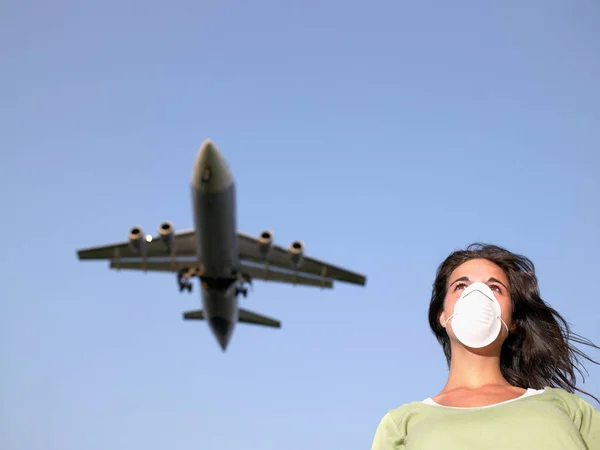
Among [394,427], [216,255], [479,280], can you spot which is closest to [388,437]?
[394,427]

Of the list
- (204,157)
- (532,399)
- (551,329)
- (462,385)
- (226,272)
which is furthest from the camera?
(226,272)

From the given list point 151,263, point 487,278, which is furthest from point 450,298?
point 151,263

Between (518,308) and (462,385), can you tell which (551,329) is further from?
(462,385)

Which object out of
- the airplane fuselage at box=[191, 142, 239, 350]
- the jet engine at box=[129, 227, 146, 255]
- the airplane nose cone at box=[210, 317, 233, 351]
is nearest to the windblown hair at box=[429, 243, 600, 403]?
the airplane fuselage at box=[191, 142, 239, 350]

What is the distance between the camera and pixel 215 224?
1113 inches

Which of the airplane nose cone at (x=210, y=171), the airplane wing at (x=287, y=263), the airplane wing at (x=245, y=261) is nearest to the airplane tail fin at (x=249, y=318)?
the airplane wing at (x=245, y=261)

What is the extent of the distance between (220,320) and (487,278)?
3102 centimetres

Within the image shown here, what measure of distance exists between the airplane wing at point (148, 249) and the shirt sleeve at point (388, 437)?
30381 mm

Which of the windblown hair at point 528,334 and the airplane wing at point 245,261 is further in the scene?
the airplane wing at point 245,261

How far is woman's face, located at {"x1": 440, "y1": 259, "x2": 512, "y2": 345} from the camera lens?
3.78 metres

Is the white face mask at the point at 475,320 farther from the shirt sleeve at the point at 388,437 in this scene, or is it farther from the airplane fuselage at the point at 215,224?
the airplane fuselage at the point at 215,224

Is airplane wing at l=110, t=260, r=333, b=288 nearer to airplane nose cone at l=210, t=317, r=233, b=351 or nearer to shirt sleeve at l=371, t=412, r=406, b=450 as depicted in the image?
airplane nose cone at l=210, t=317, r=233, b=351

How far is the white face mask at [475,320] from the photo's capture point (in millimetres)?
3525

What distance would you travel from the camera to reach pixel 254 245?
33.7 m
